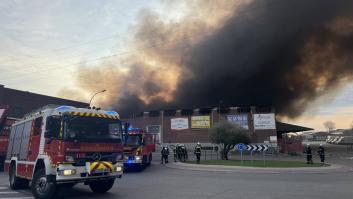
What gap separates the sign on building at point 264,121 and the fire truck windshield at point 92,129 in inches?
1925

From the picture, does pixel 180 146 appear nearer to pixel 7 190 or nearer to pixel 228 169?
pixel 228 169

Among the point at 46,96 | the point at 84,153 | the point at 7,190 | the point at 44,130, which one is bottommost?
the point at 7,190

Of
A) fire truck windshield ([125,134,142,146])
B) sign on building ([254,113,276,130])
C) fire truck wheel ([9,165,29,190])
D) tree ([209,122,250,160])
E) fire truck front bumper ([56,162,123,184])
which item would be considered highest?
sign on building ([254,113,276,130])

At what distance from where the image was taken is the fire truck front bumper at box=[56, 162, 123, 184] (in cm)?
851

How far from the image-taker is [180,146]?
2633cm

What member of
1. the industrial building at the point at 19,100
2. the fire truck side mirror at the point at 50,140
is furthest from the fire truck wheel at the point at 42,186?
the industrial building at the point at 19,100

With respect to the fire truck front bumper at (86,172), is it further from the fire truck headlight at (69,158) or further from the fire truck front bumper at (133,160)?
the fire truck front bumper at (133,160)

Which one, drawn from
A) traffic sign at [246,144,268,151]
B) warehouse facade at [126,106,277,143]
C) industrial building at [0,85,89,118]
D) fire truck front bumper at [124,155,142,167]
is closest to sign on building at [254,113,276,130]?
warehouse facade at [126,106,277,143]

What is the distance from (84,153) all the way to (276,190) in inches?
243

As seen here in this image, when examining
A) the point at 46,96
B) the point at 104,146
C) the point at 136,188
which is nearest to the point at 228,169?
the point at 136,188

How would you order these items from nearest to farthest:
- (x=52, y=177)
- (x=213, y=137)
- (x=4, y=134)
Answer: (x=52, y=177)
(x=4, y=134)
(x=213, y=137)

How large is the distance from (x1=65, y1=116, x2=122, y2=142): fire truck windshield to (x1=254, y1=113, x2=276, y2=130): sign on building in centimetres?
4890

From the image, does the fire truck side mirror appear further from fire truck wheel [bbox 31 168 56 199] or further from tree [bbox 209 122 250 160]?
tree [bbox 209 122 250 160]

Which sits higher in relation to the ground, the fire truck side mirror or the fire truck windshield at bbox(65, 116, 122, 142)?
the fire truck windshield at bbox(65, 116, 122, 142)
